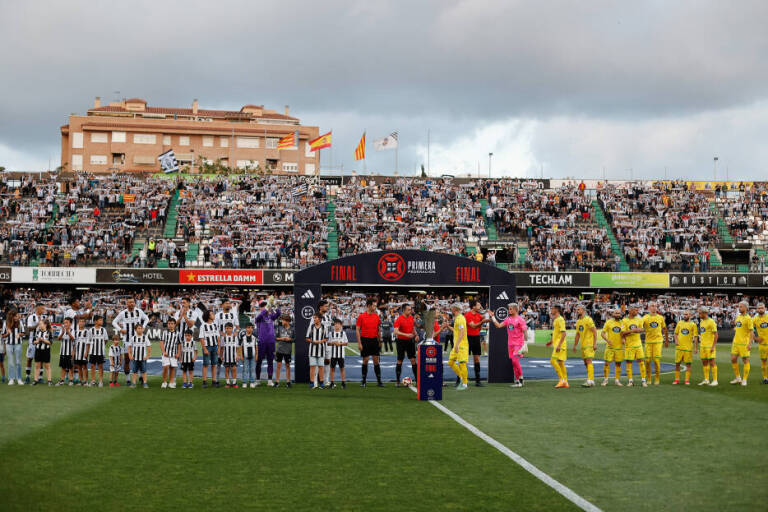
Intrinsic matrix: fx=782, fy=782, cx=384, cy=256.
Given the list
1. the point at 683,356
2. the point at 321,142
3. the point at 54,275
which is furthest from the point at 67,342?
the point at 321,142

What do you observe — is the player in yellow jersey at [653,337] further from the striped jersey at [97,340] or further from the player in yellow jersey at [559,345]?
the striped jersey at [97,340]


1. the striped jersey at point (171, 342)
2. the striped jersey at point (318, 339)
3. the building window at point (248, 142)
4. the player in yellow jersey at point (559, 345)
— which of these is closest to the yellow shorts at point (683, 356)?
the player in yellow jersey at point (559, 345)

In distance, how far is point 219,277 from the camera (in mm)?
43156

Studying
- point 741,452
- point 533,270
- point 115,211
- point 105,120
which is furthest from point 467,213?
point 105,120

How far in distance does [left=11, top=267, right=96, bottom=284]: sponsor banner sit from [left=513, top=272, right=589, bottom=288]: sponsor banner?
23998mm

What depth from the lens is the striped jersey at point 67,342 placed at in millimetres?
17750

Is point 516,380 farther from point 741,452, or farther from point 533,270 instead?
point 533,270

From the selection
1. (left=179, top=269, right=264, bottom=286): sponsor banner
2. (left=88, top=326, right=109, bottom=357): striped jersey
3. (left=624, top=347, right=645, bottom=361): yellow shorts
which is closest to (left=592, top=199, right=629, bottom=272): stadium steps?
(left=179, top=269, right=264, bottom=286): sponsor banner

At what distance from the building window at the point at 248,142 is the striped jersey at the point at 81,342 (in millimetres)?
73111

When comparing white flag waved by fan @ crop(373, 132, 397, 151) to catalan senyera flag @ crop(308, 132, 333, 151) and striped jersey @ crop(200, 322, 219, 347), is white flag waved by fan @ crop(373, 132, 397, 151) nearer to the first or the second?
catalan senyera flag @ crop(308, 132, 333, 151)

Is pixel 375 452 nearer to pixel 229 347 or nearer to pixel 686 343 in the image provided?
pixel 229 347

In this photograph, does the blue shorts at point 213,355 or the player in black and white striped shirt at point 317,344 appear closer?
the player in black and white striped shirt at point 317,344

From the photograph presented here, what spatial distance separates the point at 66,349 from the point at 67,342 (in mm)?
186

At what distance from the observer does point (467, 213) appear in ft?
165
